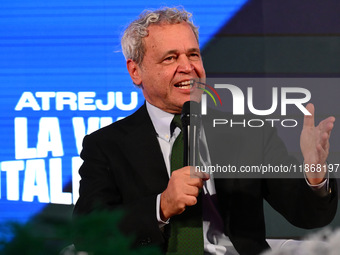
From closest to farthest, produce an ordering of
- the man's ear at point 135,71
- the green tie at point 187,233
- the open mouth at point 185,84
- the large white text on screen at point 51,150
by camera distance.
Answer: the green tie at point 187,233
the open mouth at point 185,84
the man's ear at point 135,71
the large white text on screen at point 51,150

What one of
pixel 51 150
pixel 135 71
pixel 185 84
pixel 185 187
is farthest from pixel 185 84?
pixel 51 150

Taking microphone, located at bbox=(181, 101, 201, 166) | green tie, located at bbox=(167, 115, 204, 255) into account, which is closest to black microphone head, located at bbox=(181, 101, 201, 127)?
microphone, located at bbox=(181, 101, 201, 166)

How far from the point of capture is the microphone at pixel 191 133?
172 cm

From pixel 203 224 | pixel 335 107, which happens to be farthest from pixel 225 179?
pixel 335 107

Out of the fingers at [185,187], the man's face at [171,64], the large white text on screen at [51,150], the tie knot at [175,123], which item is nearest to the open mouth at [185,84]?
the man's face at [171,64]

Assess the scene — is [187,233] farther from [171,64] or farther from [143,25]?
[143,25]

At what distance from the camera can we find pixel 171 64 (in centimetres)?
213

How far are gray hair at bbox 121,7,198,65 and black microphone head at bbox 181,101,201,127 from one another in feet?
1.61

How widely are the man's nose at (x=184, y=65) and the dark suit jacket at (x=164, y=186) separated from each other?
24 centimetres

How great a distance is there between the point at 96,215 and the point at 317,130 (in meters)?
1.15

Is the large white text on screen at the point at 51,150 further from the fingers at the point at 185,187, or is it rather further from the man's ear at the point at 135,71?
the fingers at the point at 185,187

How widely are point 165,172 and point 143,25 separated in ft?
1.82

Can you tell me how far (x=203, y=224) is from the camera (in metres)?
2.00

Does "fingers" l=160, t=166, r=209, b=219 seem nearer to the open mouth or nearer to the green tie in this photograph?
the green tie
